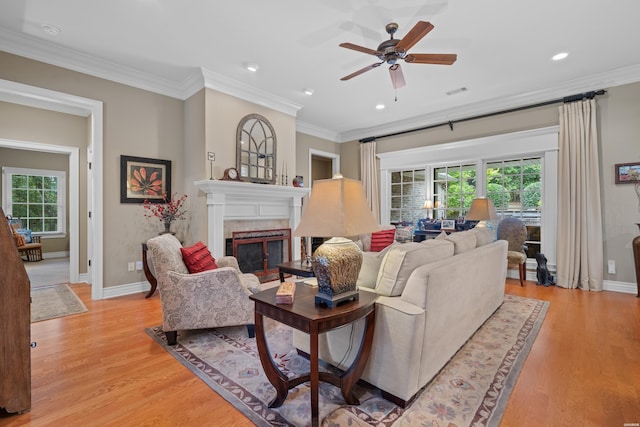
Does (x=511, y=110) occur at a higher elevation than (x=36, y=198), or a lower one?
higher

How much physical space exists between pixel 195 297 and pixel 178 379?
2.00ft

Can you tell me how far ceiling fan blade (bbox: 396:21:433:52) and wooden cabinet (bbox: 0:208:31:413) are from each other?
2.88 meters

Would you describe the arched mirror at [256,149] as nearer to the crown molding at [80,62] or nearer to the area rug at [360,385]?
the crown molding at [80,62]

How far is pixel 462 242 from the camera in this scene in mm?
2469

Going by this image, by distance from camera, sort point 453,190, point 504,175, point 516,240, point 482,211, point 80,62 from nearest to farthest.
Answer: point 80,62 → point 482,211 → point 516,240 → point 504,175 → point 453,190

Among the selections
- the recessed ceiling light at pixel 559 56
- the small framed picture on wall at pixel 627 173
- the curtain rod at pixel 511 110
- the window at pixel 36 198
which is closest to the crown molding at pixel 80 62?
the curtain rod at pixel 511 110

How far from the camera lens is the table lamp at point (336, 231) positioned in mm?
1525

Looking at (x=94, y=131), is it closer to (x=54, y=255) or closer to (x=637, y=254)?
(x=54, y=255)

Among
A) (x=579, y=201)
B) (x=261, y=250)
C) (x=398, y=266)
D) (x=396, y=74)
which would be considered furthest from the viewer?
(x=261, y=250)

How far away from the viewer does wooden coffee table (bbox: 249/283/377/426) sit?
140 cm

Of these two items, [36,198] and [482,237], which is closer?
[482,237]

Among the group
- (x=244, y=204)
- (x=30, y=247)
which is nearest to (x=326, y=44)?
(x=244, y=204)

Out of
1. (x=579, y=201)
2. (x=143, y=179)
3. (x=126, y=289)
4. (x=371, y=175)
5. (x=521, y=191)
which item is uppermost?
(x=371, y=175)

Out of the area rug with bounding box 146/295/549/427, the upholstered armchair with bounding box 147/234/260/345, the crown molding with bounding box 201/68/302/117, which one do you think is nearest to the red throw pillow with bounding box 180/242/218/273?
the upholstered armchair with bounding box 147/234/260/345
